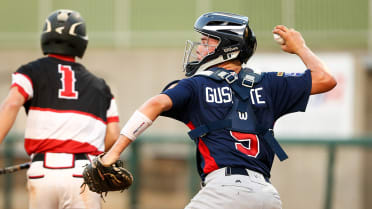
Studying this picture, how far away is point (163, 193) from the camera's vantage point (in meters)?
11.6

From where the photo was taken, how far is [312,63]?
4.98m

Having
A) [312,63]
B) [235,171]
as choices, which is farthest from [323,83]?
[235,171]

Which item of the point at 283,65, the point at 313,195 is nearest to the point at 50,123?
the point at 313,195

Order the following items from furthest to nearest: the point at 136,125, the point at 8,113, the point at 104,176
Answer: the point at 8,113 < the point at 104,176 < the point at 136,125

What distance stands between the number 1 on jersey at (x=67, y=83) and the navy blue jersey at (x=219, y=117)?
1.38 m

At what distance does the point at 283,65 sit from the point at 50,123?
9892mm

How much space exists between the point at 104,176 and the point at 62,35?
5.98 ft

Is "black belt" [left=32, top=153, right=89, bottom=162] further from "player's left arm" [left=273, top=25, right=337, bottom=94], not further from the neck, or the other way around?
"player's left arm" [left=273, top=25, right=337, bottom=94]

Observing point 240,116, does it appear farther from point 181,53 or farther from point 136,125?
point 181,53

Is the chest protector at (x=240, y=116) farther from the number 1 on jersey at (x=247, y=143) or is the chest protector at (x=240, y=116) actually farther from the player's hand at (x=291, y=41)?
the player's hand at (x=291, y=41)

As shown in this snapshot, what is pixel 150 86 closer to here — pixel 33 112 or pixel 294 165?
pixel 294 165

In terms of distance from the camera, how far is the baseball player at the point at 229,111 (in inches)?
175

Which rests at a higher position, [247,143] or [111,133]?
[247,143]

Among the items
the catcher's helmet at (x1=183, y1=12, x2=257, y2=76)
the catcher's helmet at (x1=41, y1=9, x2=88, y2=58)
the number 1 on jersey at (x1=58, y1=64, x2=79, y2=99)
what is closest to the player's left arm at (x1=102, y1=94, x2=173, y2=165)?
the catcher's helmet at (x1=183, y1=12, x2=257, y2=76)
